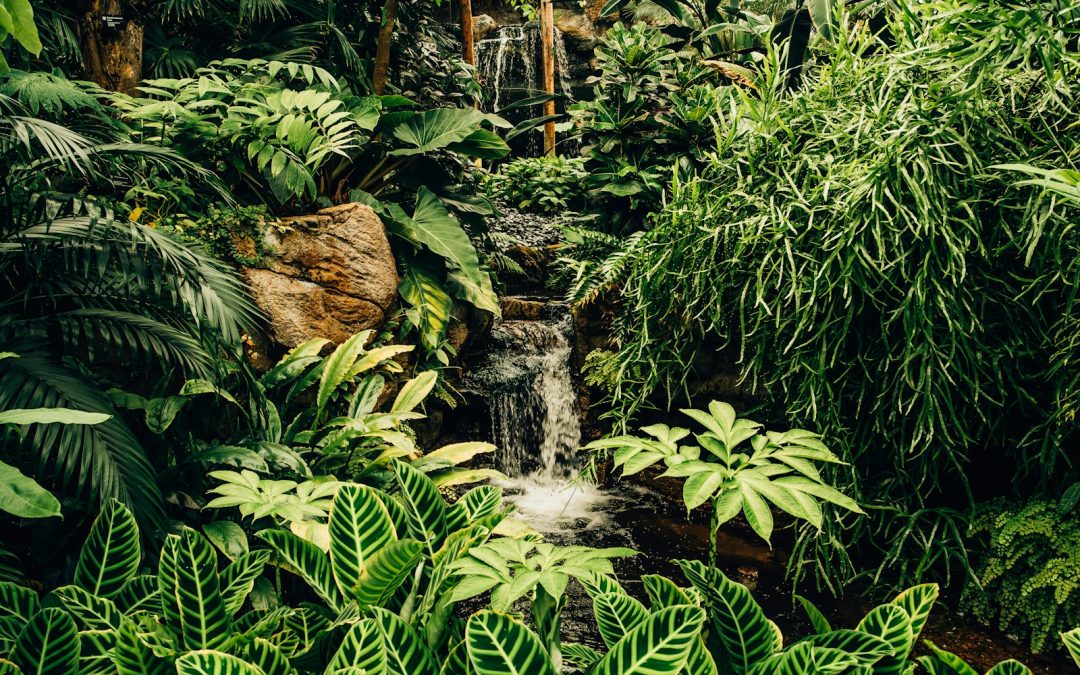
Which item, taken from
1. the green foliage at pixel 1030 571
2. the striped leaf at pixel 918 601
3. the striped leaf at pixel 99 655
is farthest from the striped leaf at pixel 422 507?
the green foliage at pixel 1030 571

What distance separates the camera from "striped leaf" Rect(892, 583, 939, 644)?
3.29 ft

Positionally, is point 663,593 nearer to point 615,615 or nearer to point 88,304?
point 615,615

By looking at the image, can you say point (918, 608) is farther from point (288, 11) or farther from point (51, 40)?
point (288, 11)

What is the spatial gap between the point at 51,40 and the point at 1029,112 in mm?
5109

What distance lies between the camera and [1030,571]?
7.79 ft

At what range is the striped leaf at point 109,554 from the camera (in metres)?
1.23

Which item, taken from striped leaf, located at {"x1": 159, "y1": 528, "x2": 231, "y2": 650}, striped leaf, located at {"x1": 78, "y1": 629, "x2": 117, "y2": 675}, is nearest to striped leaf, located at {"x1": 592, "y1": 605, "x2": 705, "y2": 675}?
striped leaf, located at {"x1": 159, "y1": 528, "x2": 231, "y2": 650}

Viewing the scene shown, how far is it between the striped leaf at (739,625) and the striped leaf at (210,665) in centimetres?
69

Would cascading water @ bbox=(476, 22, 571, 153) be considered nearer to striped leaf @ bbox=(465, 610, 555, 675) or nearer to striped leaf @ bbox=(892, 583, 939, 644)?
striped leaf @ bbox=(892, 583, 939, 644)

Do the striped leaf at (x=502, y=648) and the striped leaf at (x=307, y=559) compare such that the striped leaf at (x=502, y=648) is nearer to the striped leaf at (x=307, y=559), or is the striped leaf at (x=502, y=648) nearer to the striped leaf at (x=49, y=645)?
the striped leaf at (x=307, y=559)

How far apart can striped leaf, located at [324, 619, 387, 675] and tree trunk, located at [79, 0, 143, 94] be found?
421 cm

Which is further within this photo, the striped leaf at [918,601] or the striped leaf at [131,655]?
the striped leaf at [918,601]

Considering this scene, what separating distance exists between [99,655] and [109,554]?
28 cm

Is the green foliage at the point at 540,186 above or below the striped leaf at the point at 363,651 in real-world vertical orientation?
above
